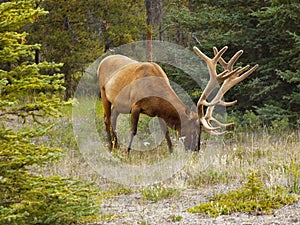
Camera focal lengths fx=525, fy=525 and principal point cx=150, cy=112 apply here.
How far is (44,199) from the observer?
4.73 m

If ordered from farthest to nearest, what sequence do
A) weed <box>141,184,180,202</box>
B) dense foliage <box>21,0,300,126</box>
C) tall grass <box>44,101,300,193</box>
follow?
dense foliage <box>21,0,300,126</box> < tall grass <box>44,101,300,193</box> < weed <box>141,184,180,202</box>

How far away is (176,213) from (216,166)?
1.91 m

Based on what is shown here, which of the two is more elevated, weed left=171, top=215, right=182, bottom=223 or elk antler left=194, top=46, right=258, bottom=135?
elk antler left=194, top=46, right=258, bottom=135

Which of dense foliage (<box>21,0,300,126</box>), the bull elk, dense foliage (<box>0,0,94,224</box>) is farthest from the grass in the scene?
dense foliage (<box>21,0,300,126</box>)

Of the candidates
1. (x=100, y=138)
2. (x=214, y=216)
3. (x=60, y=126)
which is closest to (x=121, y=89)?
(x=100, y=138)

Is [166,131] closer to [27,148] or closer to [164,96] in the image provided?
[164,96]

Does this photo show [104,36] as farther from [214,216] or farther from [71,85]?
[214,216]

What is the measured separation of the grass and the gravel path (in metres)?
0.12

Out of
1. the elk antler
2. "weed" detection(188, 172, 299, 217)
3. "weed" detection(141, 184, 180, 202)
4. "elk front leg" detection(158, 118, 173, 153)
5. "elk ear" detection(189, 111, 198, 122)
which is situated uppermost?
the elk antler

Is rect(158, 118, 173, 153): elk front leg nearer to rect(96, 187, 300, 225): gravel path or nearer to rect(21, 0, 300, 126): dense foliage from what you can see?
rect(21, 0, 300, 126): dense foliage

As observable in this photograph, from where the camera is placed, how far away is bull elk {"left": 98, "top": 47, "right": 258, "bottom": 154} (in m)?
8.25

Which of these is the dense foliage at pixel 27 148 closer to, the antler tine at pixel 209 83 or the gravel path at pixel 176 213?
the gravel path at pixel 176 213

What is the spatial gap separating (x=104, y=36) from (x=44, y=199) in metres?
11.8

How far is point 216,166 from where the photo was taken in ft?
23.8
